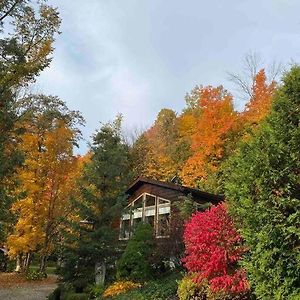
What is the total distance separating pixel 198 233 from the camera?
9258 millimetres

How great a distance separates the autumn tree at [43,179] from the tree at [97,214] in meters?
6.44

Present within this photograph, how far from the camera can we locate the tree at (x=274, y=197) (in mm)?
6730

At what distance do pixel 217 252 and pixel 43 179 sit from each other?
18.0 meters

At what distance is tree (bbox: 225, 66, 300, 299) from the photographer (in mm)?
6730

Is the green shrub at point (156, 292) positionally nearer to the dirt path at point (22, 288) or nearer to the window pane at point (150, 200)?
the dirt path at point (22, 288)

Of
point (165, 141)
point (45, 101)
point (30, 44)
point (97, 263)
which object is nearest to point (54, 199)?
point (45, 101)

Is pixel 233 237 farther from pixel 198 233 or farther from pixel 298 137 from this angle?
pixel 298 137

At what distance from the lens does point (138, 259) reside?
14375 millimetres

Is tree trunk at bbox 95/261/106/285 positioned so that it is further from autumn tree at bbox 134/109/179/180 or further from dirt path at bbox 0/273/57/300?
autumn tree at bbox 134/109/179/180

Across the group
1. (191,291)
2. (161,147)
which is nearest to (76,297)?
(191,291)

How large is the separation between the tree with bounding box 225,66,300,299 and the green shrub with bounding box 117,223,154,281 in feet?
22.4

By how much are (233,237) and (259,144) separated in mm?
2401

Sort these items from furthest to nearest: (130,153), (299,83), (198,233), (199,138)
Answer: (130,153), (199,138), (198,233), (299,83)

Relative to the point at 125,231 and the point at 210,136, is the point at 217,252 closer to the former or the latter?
the point at 125,231
